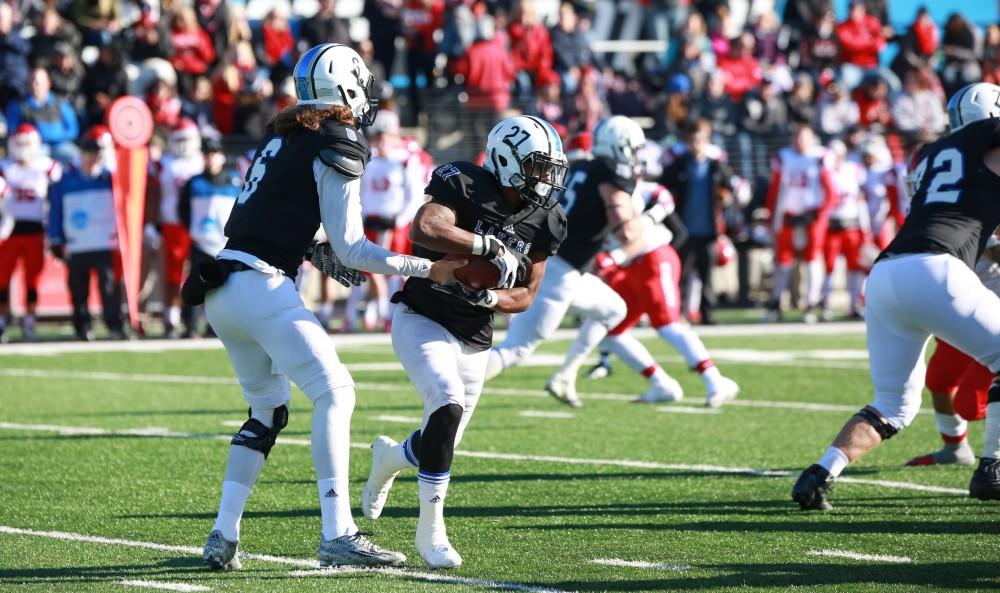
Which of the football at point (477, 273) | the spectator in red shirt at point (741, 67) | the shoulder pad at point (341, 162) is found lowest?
the football at point (477, 273)

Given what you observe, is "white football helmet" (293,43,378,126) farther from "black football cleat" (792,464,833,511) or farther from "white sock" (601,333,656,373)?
"white sock" (601,333,656,373)

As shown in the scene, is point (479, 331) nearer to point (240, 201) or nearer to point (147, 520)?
point (240, 201)

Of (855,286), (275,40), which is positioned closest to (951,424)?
(855,286)

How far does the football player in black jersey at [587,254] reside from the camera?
9438mm

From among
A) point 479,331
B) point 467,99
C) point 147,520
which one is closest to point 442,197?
point 479,331

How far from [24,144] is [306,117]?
35.3ft

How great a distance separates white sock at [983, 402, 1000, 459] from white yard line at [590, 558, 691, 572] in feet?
5.62

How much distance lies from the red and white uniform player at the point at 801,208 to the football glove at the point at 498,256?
1240 cm

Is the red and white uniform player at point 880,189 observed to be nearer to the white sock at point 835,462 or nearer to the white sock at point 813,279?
the white sock at point 813,279

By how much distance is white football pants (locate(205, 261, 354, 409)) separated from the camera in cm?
522

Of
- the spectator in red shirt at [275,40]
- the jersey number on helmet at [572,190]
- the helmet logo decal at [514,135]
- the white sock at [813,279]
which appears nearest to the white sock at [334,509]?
the helmet logo decal at [514,135]

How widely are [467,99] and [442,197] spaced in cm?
1386

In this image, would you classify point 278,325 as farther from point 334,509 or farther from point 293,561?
point 293,561

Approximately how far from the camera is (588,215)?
9820 mm
